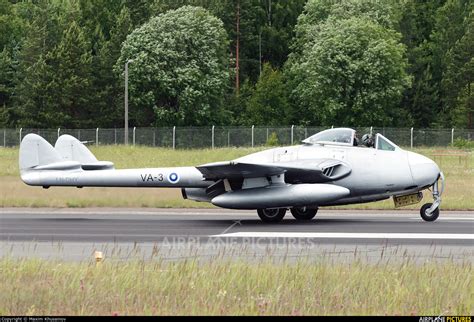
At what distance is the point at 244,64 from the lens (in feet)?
336

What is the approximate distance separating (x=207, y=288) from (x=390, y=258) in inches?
173

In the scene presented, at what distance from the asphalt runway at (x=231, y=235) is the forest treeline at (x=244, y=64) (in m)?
57.0

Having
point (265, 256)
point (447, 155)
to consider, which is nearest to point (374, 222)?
point (265, 256)

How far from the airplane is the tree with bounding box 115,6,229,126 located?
5941cm

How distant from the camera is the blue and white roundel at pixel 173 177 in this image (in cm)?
2364

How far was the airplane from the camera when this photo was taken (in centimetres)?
2275

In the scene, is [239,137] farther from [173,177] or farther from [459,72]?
[173,177]

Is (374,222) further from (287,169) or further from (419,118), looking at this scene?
(419,118)

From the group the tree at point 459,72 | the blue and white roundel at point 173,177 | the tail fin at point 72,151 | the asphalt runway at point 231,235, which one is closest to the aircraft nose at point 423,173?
the asphalt runway at point 231,235

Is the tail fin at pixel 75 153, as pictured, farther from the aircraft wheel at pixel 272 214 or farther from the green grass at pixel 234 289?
the green grass at pixel 234 289

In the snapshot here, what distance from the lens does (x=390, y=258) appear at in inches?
623

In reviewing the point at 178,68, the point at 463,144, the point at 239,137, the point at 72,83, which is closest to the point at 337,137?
the point at 239,137

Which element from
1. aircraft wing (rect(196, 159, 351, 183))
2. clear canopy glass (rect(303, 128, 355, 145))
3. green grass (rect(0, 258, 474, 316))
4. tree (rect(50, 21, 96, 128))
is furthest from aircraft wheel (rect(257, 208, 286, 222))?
tree (rect(50, 21, 96, 128))

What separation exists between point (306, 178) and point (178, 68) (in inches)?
2458
